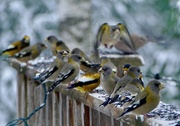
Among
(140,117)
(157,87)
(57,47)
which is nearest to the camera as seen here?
(140,117)

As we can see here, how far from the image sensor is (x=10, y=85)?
1236 cm

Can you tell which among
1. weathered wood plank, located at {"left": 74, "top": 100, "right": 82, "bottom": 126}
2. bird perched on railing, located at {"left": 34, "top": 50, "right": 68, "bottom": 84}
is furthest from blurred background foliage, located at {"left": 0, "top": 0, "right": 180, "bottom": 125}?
weathered wood plank, located at {"left": 74, "top": 100, "right": 82, "bottom": 126}

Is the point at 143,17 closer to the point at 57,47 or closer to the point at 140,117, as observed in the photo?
the point at 57,47

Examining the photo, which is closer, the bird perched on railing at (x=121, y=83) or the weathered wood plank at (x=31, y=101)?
the bird perched on railing at (x=121, y=83)

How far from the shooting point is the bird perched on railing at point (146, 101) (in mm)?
3424

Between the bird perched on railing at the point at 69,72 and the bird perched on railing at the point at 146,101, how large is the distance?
1.37 metres

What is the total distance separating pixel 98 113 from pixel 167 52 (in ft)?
22.7

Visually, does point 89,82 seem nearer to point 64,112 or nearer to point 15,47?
point 64,112

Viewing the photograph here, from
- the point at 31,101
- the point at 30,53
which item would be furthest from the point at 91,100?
the point at 30,53

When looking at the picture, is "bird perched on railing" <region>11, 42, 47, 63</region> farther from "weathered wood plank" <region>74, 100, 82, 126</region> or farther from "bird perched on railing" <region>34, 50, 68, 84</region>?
"weathered wood plank" <region>74, 100, 82, 126</region>

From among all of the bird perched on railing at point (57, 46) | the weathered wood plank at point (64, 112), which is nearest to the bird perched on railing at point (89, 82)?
the weathered wood plank at point (64, 112)

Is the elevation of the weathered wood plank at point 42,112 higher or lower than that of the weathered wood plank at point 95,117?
lower

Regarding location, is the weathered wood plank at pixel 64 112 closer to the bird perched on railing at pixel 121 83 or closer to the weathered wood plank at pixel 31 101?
the bird perched on railing at pixel 121 83

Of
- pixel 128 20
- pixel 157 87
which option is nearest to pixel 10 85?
pixel 128 20
